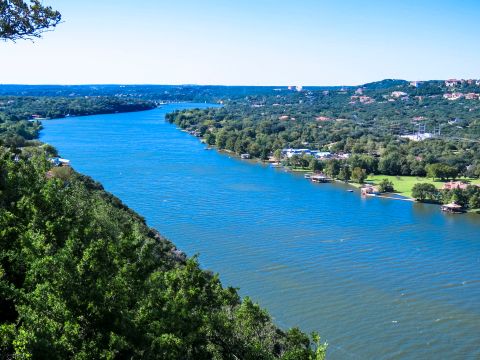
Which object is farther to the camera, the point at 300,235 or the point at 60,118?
the point at 60,118

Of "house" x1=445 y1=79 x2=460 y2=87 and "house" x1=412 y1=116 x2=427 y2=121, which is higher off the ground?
"house" x1=445 y1=79 x2=460 y2=87

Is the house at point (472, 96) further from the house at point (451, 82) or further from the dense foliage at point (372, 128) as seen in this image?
the house at point (451, 82)

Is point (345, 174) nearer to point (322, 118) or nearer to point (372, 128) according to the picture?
point (372, 128)

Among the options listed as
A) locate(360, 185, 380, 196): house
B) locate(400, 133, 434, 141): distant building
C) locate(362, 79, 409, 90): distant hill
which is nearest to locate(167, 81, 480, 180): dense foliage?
locate(400, 133, 434, 141): distant building

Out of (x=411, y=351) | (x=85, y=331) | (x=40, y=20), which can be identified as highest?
(x=40, y=20)

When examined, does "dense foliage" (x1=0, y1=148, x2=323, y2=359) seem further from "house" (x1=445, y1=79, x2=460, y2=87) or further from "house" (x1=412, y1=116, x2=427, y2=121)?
"house" (x1=445, y1=79, x2=460, y2=87)

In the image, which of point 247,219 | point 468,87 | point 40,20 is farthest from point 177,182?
point 468,87

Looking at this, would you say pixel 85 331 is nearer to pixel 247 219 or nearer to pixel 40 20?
pixel 40 20

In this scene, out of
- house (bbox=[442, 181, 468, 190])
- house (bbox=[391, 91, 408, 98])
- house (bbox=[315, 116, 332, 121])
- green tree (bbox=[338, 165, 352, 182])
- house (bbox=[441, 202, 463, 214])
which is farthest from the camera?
house (bbox=[391, 91, 408, 98])
